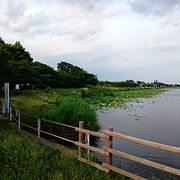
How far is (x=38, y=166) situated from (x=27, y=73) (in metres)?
28.7

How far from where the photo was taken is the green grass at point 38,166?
473 centimetres

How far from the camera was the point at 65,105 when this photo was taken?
40.9 feet

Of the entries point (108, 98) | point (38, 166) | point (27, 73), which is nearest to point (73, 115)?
point (38, 166)

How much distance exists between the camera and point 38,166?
5.08m

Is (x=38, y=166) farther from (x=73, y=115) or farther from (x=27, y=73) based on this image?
(x=27, y=73)

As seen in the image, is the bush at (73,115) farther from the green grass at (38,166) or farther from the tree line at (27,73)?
the tree line at (27,73)

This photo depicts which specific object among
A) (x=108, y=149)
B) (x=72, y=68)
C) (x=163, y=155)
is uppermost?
(x=72, y=68)

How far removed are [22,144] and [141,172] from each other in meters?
4.10

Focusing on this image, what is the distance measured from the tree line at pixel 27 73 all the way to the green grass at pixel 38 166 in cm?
1802

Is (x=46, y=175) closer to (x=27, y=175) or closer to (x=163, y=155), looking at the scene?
(x=27, y=175)

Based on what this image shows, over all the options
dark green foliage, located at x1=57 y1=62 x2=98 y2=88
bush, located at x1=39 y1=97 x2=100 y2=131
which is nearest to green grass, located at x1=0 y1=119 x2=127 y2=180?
bush, located at x1=39 y1=97 x2=100 y2=131

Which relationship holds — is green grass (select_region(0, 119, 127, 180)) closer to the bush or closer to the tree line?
the bush

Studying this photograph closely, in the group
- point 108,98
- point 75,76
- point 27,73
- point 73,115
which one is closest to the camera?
point 73,115

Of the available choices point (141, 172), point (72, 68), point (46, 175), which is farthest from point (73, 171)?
point (72, 68)
